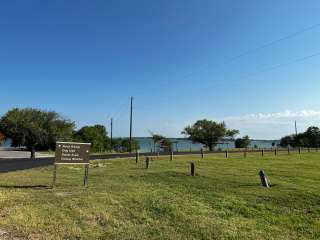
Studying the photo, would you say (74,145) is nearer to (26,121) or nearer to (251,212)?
(251,212)

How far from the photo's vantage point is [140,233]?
26.6 feet

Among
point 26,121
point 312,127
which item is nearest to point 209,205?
point 26,121

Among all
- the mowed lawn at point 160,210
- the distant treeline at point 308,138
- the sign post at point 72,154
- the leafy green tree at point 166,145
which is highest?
the distant treeline at point 308,138

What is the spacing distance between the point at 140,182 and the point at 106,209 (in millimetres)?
5707

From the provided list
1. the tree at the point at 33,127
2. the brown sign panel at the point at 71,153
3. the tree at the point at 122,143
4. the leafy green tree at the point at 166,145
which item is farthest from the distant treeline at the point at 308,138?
the brown sign panel at the point at 71,153

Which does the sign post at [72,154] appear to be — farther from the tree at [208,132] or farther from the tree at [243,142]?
the tree at [243,142]

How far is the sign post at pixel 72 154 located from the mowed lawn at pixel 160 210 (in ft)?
2.72

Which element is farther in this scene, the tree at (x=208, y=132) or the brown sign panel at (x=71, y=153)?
the tree at (x=208, y=132)

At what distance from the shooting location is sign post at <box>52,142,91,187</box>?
15055 mm

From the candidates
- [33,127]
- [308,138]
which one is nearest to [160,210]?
[33,127]

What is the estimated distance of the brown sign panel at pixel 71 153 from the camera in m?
15.1

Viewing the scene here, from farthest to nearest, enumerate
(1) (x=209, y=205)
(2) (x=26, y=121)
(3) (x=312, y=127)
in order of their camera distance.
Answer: (3) (x=312, y=127)
(2) (x=26, y=121)
(1) (x=209, y=205)

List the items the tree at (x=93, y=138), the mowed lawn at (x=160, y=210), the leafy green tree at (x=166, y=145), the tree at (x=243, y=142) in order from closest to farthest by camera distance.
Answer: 1. the mowed lawn at (x=160, y=210)
2. the leafy green tree at (x=166, y=145)
3. the tree at (x=93, y=138)
4. the tree at (x=243, y=142)

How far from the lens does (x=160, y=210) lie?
33.6 feet
